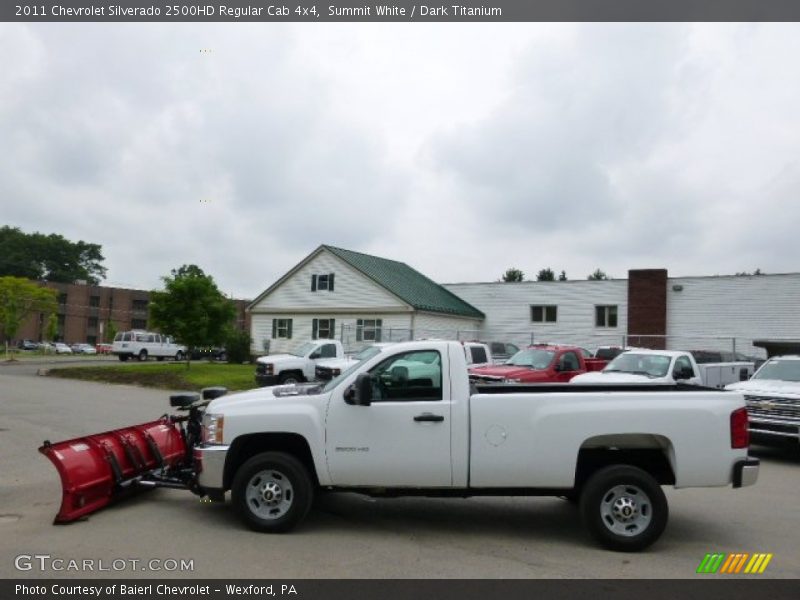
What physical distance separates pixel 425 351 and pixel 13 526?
449cm

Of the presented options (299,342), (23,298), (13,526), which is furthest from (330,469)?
(23,298)

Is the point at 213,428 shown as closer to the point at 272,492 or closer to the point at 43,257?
the point at 272,492

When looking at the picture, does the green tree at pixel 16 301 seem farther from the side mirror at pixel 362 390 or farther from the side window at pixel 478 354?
the side mirror at pixel 362 390

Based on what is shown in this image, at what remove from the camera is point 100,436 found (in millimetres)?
7914

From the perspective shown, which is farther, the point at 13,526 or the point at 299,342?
the point at 299,342

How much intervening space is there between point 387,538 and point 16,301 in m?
48.7

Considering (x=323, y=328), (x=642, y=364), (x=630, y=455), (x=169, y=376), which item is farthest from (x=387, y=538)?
(x=323, y=328)

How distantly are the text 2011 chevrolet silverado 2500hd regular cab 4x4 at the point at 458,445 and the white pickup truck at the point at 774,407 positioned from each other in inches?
242

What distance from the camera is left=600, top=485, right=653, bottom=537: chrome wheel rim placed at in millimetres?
6598

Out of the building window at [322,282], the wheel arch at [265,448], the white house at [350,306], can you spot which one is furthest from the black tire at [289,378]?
the wheel arch at [265,448]

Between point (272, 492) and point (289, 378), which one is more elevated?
point (289, 378)

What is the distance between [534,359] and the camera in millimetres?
18562

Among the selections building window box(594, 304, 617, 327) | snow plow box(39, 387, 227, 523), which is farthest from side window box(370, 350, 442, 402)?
building window box(594, 304, 617, 327)
